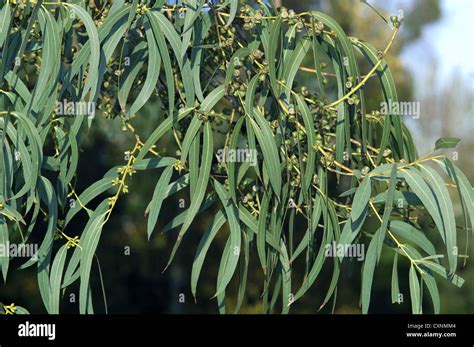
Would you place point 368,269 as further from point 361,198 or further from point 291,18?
point 291,18

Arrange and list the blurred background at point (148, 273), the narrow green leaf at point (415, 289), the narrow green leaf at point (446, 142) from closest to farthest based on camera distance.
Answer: the narrow green leaf at point (446, 142) < the narrow green leaf at point (415, 289) < the blurred background at point (148, 273)

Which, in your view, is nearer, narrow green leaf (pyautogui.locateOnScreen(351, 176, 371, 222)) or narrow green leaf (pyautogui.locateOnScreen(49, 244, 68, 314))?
narrow green leaf (pyautogui.locateOnScreen(351, 176, 371, 222))

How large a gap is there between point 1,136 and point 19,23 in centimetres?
25

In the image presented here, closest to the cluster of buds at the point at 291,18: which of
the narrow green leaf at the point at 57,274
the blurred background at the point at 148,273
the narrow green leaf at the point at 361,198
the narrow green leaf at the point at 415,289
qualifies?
the narrow green leaf at the point at 361,198

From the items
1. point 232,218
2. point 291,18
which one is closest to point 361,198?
point 232,218

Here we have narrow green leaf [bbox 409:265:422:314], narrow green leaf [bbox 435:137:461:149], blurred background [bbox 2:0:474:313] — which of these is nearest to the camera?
narrow green leaf [bbox 435:137:461:149]

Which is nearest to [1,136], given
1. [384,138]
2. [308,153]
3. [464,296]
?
[308,153]

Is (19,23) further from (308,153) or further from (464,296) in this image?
(464,296)

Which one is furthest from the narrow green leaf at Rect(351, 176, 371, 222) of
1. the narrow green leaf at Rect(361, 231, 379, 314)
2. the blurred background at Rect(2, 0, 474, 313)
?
the blurred background at Rect(2, 0, 474, 313)

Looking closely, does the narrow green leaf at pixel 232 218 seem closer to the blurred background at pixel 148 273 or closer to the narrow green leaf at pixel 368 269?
the narrow green leaf at pixel 368 269

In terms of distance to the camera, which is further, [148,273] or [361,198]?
[148,273]

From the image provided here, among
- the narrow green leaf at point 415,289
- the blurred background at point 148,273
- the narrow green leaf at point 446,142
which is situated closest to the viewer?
the narrow green leaf at point 446,142

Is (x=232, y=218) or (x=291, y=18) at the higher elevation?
(x=291, y=18)

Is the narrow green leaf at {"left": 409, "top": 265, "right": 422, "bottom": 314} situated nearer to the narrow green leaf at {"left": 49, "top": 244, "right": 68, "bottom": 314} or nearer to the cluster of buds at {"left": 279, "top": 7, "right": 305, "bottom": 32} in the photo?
the cluster of buds at {"left": 279, "top": 7, "right": 305, "bottom": 32}
